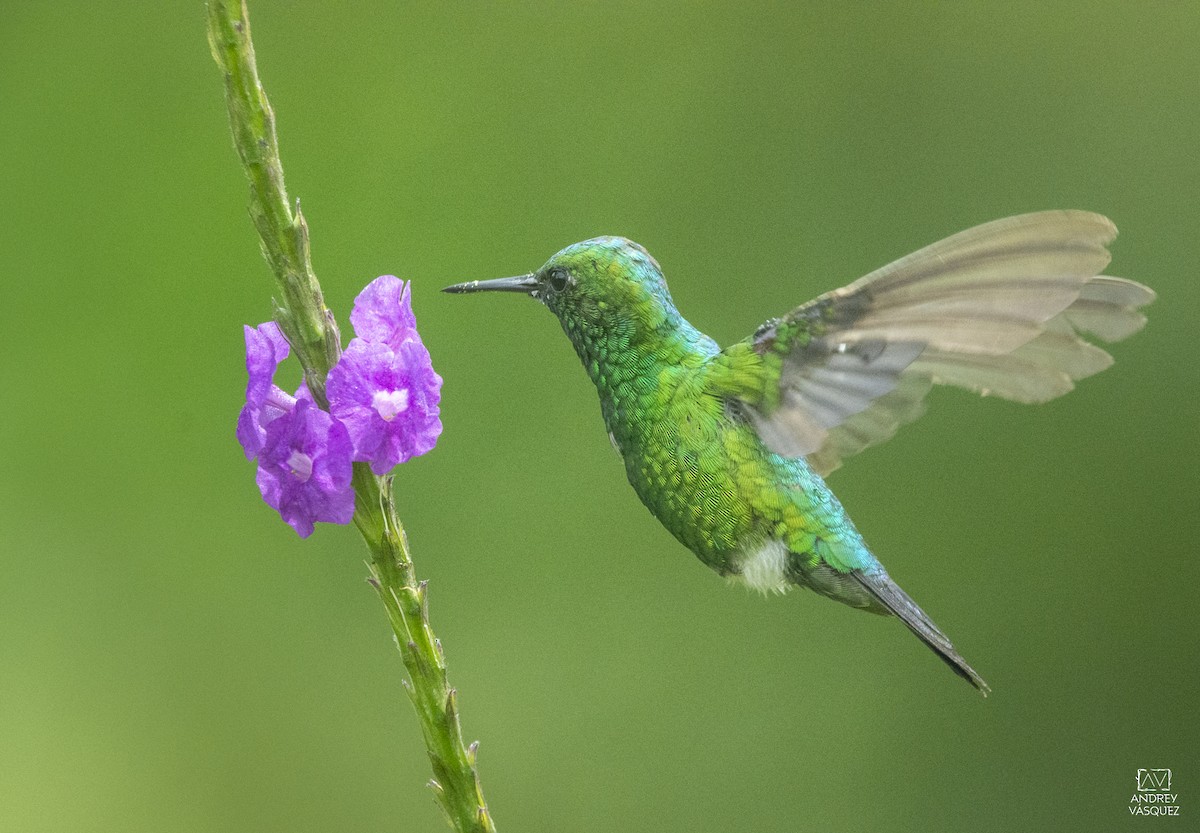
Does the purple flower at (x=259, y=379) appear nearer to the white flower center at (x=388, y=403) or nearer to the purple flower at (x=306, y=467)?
the purple flower at (x=306, y=467)

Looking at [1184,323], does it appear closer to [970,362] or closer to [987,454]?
[987,454]

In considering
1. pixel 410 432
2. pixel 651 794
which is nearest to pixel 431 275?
pixel 651 794

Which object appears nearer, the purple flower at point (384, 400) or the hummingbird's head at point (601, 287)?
the purple flower at point (384, 400)

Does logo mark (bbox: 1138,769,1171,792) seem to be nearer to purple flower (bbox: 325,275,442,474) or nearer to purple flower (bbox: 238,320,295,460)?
purple flower (bbox: 325,275,442,474)

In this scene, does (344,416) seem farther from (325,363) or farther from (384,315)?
(384,315)

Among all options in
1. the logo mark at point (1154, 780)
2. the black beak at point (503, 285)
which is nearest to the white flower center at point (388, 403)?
the black beak at point (503, 285)

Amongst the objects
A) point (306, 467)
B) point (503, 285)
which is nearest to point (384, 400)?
point (306, 467)
